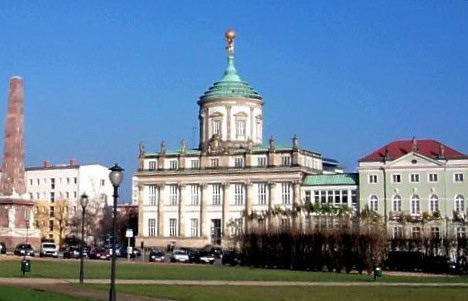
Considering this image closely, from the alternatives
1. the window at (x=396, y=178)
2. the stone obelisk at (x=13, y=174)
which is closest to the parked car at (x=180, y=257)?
the stone obelisk at (x=13, y=174)

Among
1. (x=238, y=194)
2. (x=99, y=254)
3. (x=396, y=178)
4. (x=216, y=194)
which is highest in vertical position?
(x=396, y=178)

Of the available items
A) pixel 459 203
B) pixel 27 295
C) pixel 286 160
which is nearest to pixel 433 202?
pixel 459 203

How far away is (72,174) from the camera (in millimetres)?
165625

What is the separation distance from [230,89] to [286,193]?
729 inches

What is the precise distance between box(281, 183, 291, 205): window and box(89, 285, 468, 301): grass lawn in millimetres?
78657

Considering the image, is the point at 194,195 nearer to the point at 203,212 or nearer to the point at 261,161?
the point at 203,212

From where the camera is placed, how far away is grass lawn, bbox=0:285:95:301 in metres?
28.9

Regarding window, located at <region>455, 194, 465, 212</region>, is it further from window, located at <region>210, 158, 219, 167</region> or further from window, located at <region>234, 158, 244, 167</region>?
window, located at <region>210, 158, 219, 167</region>

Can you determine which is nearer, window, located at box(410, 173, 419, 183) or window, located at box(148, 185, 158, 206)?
window, located at box(410, 173, 419, 183)

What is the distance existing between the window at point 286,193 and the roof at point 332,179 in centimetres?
212

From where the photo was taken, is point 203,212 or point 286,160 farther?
point 203,212

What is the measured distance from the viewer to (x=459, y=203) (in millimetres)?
106750

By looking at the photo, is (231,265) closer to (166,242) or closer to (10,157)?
(10,157)

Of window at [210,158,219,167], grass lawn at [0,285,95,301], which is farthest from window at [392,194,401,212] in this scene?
grass lawn at [0,285,95,301]
